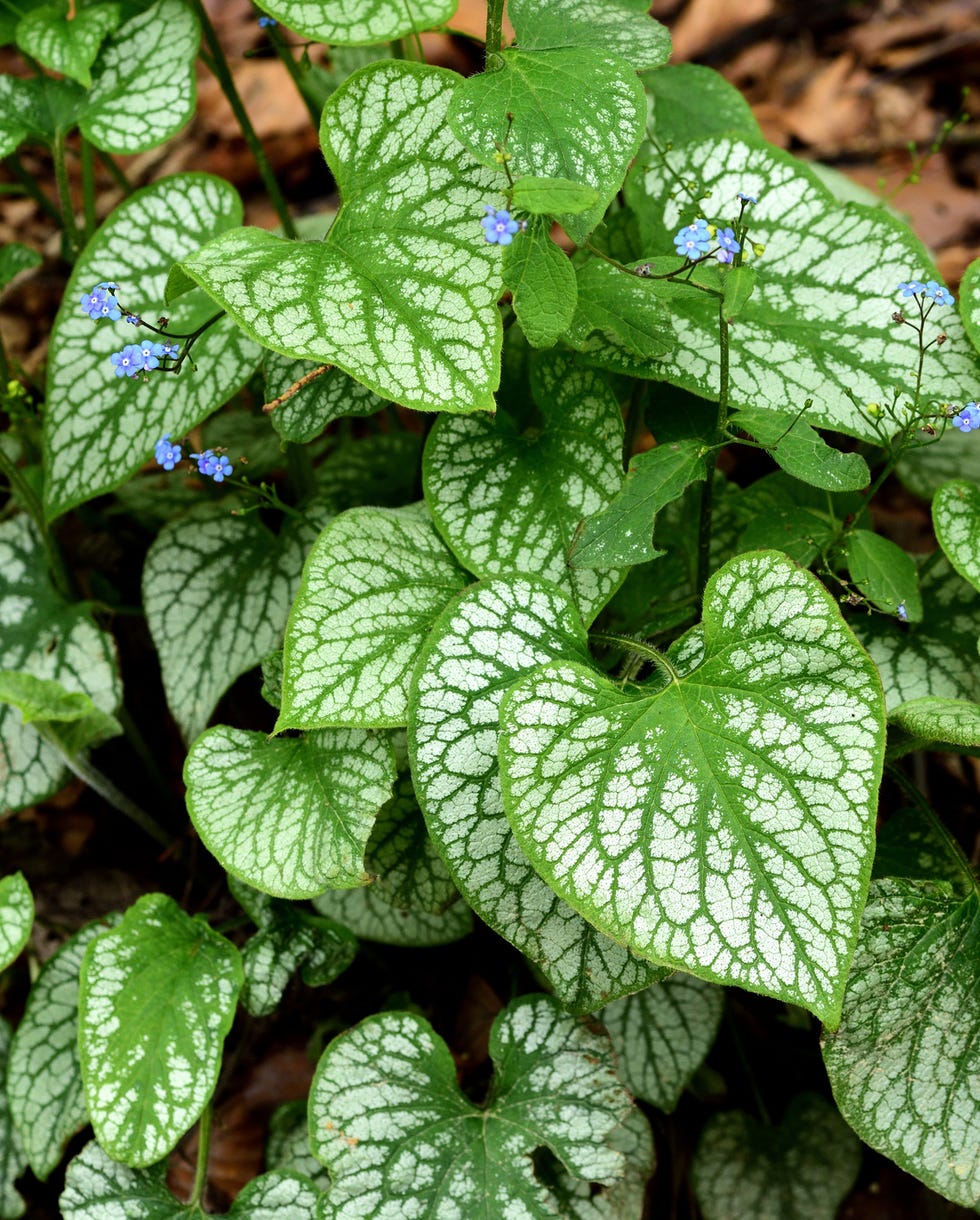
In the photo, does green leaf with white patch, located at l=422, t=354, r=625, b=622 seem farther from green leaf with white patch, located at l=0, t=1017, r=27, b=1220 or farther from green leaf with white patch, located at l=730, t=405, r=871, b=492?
green leaf with white patch, located at l=0, t=1017, r=27, b=1220

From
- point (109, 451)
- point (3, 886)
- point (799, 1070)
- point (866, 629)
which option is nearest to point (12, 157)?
point (109, 451)

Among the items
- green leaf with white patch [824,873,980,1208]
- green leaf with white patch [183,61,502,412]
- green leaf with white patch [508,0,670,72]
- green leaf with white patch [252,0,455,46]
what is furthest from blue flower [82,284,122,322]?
green leaf with white patch [824,873,980,1208]

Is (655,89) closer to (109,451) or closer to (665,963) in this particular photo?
(109,451)

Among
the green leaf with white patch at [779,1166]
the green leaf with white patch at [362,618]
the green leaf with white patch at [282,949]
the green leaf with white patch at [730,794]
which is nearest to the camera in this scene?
the green leaf with white patch at [730,794]

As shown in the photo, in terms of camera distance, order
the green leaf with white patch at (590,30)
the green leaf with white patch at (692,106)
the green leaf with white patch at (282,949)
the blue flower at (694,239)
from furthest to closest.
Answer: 1. the green leaf with white patch at (692,106)
2. the green leaf with white patch at (282,949)
3. the green leaf with white patch at (590,30)
4. the blue flower at (694,239)

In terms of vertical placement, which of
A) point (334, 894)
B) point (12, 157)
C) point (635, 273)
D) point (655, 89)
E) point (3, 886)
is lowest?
point (334, 894)

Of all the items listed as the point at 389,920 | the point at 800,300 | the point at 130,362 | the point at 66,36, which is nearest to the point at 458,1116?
the point at 389,920

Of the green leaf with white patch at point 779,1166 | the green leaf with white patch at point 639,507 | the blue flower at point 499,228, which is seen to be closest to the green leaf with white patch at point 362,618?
the green leaf with white patch at point 639,507

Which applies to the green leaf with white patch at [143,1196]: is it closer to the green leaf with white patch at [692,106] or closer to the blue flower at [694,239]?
the blue flower at [694,239]
